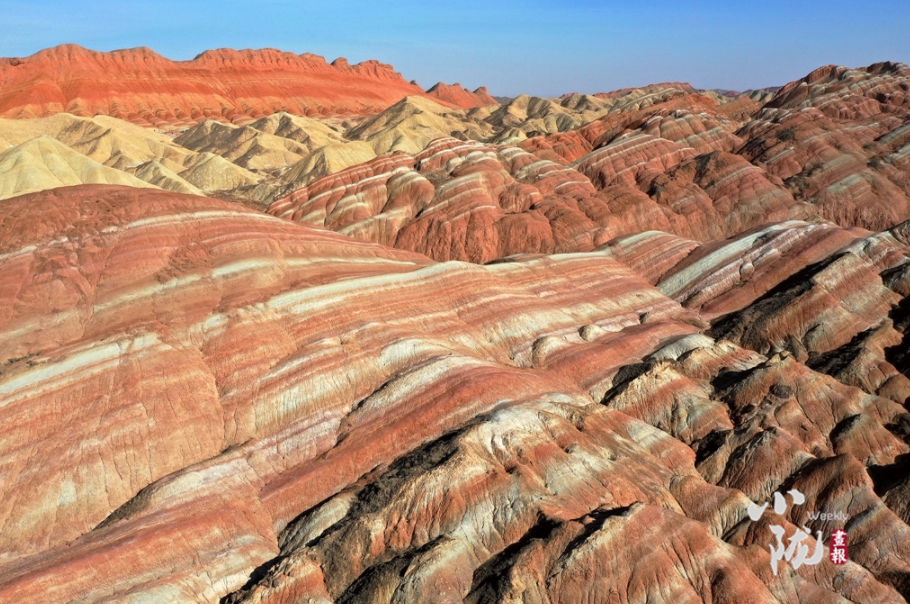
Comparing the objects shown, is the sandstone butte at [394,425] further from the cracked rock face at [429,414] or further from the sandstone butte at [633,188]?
the sandstone butte at [633,188]

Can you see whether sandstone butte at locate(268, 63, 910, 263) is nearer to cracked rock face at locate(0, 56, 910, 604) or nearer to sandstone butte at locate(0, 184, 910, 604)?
cracked rock face at locate(0, 56, 910, 604)

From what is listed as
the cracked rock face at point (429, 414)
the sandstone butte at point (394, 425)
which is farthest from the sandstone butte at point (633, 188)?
the sandstone butte at point (394, 425)

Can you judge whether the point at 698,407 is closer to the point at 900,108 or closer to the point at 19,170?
the point at 900,108

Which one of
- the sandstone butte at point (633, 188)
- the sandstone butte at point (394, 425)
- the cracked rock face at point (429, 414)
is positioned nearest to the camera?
the sandstone butte at point (394, 425)

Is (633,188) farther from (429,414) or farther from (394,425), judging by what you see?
(394,425)

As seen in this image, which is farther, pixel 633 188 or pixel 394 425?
pixel 633 188

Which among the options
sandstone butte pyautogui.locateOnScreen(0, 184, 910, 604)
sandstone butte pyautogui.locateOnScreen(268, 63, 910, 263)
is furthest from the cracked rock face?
sandstone butte pyautogui.locateOnScreen(268, 63, 910, 263)

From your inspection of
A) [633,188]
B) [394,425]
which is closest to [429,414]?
[394,425]

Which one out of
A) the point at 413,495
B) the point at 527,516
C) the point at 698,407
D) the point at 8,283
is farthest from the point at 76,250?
the point at 698,407
